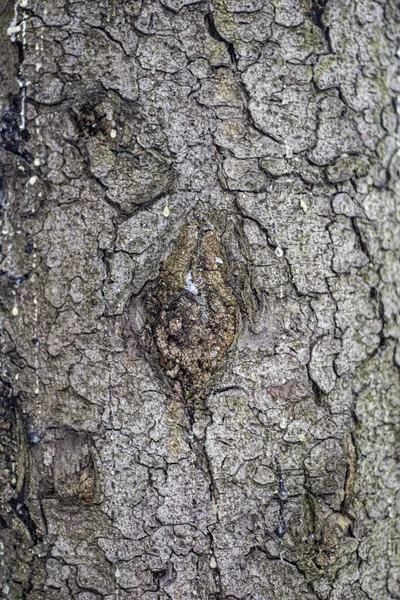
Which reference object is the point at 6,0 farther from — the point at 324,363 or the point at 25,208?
the point at 324,363

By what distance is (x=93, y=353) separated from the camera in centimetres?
96

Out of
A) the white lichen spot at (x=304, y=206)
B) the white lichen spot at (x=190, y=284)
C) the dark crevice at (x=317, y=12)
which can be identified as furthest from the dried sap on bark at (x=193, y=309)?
the dark crevice at (x=317, y=12)

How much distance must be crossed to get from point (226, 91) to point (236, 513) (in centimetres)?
62

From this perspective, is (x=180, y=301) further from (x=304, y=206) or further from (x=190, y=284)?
(x=304, y=206)

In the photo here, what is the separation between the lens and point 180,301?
94 cm

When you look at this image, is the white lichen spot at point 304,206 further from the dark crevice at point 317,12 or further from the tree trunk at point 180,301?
the dark crevice at point 317,12

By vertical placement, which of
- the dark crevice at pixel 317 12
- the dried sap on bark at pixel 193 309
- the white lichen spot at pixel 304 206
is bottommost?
the dried sap on bark at pixel 193 309

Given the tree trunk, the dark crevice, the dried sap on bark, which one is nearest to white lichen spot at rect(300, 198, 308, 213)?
the tree trunk

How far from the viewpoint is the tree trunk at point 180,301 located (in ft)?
3.13

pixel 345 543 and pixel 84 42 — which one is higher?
pixel 84 42

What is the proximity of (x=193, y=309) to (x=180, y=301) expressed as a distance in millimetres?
22

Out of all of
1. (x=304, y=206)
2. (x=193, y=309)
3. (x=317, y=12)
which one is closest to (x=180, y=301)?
(x=193, y=309)

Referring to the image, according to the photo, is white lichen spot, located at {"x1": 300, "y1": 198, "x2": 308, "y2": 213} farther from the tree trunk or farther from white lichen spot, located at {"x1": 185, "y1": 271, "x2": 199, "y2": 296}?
white lichen spot, located at {"x1": 185, "y1": 271, "x2": 199, "y2": 296}

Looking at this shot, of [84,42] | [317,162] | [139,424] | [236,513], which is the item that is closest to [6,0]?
[84,42]
